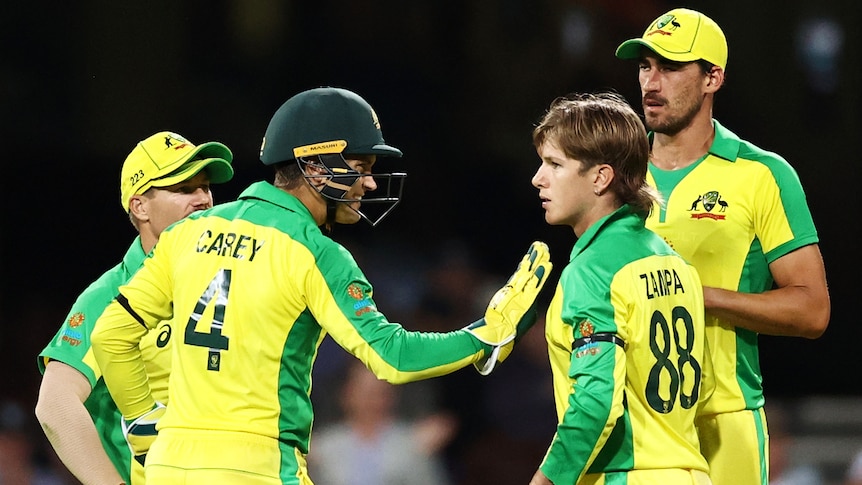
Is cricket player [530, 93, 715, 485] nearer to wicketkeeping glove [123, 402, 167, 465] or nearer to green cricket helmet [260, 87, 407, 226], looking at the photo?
green cricket helmet [260, 87, 407, 226]

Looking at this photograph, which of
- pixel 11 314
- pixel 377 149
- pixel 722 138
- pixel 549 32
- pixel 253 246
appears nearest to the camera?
pixel 253 246

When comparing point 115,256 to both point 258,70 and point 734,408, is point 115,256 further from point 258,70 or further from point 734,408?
point 734,408

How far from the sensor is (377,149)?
10.4ft

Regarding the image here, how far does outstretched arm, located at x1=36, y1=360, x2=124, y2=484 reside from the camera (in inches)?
140

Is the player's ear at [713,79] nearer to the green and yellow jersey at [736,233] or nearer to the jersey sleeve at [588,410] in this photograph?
the green and yellow jersey at [736,233]

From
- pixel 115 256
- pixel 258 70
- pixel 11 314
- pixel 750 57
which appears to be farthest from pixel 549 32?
pixel 11 314

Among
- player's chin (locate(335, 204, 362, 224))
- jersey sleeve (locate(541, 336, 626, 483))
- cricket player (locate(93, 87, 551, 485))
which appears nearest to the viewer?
jersey sleeve (locate(541, 336, 626, 483))

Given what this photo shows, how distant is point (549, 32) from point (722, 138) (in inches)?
152

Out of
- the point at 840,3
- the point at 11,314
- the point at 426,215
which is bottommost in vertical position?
the point at 11,314

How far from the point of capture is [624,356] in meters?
2.69


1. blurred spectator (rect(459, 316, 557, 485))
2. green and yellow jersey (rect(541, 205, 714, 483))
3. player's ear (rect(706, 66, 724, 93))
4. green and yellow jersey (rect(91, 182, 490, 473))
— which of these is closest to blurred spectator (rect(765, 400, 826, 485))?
blurred spectator (rect(459, 316, 557, 485))

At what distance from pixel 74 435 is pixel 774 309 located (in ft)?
Answer: 6.83

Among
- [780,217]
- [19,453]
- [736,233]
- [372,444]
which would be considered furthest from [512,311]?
[19,453]

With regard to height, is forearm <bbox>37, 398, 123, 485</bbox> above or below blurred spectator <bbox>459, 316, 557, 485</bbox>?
above
